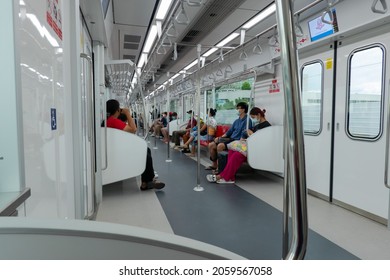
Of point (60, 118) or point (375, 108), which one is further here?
point (375, 108)

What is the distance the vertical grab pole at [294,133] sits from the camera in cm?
74

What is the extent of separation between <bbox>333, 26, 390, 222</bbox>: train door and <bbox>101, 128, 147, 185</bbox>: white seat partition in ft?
9.68

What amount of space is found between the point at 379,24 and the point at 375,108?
3.17ft

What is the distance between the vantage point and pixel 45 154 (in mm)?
1663

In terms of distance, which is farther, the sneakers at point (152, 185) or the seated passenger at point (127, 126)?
the sneakers at point (152, 185)

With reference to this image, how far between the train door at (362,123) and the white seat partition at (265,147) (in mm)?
1351

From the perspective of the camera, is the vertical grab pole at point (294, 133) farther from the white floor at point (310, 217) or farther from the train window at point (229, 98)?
the train window at point (229, 98)

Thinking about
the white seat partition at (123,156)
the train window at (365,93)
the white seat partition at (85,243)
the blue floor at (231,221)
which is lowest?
the blue floor at (231,221)

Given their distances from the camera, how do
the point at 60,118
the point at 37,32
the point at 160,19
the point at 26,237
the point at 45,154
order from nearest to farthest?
the point at 26,237 < the point at 37,32 < the point at 45,154 < the point at 60,118 < the point at 160,19

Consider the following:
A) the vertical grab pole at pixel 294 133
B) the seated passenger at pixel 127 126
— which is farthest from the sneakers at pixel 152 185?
the vertical grab pole at pixel 294 133

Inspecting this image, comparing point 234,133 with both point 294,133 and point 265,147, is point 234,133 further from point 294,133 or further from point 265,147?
point 294,133
